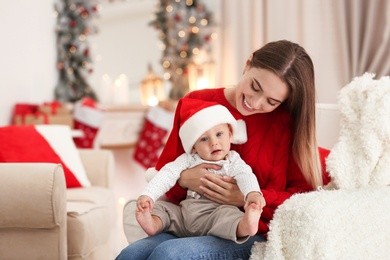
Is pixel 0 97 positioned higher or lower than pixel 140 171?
higher

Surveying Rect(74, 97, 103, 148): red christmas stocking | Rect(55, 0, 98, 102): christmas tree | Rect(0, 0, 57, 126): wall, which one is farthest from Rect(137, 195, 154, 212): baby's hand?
Rect(55, 0, 98, 102): christmas tree

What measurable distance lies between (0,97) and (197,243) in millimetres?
2324

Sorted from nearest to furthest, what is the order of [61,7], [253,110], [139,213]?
[139,213] → [253,110] → [61,7]

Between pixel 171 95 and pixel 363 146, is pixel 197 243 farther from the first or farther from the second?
pixel 171 95

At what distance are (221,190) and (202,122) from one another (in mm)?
222

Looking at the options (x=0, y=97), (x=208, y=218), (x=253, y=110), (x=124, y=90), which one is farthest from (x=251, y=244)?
(x=124, y=90)

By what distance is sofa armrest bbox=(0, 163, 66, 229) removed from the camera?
1.97 m

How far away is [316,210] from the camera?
136cm

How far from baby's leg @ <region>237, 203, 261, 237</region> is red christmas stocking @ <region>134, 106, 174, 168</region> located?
9.57 ft

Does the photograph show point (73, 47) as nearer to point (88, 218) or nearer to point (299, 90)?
point (88, 218)

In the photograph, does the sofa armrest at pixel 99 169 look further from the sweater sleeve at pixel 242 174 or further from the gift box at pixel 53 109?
the sweater sleeve at pixel 242 174

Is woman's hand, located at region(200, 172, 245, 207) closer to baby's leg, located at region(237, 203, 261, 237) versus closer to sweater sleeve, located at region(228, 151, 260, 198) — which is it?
sweater sleeve, located at region(228, 151, 260, 198)

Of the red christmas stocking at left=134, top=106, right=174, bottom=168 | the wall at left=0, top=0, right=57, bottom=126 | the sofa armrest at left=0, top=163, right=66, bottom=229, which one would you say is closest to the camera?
the sofa armrest at left=0, top=163, right=66, bottom=229

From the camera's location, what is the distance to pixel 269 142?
1.74 metres
